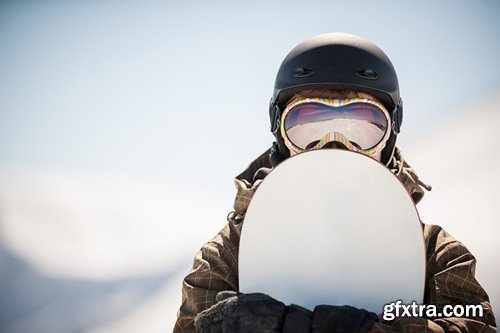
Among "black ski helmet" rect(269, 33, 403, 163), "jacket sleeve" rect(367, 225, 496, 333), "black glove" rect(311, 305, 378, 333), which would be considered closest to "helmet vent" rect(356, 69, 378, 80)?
A: "black ski helmet" rect(269, 33, 403, 163)

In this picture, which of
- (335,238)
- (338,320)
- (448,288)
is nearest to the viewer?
(338,320)

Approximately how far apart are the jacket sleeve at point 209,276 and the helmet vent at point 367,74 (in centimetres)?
118

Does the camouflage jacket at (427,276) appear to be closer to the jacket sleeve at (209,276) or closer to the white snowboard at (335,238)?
the jacket sleeve at (209,276)

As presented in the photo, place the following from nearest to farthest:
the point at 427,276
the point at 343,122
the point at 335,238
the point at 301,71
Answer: the point at 335,238 → the point at 427,276 → the point at 343,122 → the point at 301,71

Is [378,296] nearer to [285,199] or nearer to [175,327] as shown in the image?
[285,199]

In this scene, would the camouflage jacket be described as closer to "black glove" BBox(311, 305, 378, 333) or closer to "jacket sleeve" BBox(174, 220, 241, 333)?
"jacket sleeve" BBox(174, 220, 241, 333)

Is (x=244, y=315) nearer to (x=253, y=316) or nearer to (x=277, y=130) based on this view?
(x=253, y=316)

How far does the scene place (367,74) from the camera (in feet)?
11.1

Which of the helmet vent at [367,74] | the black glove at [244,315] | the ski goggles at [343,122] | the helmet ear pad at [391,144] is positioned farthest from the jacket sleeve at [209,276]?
the helmet vent at [367,74]

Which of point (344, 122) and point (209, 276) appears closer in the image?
point (209, 276)

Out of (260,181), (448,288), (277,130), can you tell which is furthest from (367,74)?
(448,288)

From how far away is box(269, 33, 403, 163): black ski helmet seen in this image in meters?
3.30

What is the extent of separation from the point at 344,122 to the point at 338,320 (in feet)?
4.86

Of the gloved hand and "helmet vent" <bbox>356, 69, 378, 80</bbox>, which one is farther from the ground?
"helmet vent" <bbox>356, 69, 378, 80</bbox>
